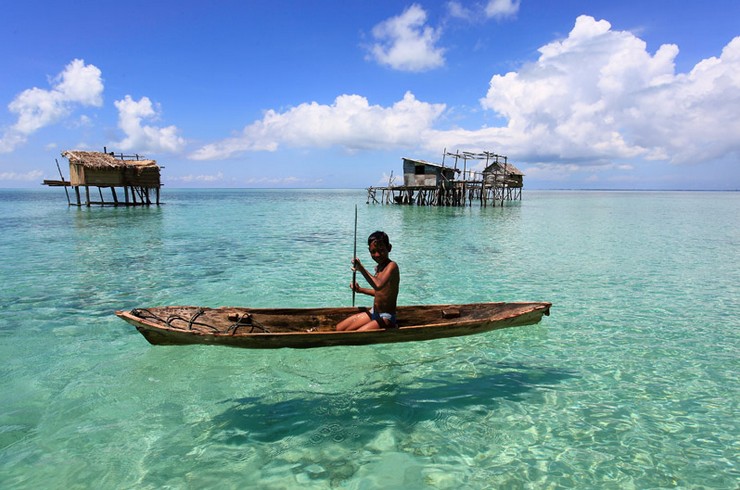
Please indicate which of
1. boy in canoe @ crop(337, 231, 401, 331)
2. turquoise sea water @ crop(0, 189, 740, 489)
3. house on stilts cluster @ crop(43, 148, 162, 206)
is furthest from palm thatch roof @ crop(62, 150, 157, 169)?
boy in canoe @ crop(337, 231, 401, 331)

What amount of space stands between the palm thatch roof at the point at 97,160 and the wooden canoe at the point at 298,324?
3663 cm

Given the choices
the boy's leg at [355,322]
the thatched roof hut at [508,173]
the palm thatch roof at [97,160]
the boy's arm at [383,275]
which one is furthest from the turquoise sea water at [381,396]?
the thatched roof hut at [508,173]

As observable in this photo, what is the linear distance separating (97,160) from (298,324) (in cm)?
3802

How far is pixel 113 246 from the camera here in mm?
18047

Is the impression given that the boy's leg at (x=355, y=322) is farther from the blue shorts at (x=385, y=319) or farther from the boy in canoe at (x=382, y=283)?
the blue shorts at (x=385, y=319)

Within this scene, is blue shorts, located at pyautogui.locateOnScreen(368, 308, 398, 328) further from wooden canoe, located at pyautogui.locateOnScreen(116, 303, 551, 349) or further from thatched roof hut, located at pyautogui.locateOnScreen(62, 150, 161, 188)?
thatched roof hut, located at pyautogui.locateOnScreen(62, 150, 161, 188)

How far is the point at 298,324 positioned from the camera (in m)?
6.68

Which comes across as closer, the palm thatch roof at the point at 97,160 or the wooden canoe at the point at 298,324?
the wooden canoe at the point at 298,324

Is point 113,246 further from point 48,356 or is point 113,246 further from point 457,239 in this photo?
point 457,239

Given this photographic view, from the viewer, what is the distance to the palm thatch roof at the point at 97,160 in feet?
118

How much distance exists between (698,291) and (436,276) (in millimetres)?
6552

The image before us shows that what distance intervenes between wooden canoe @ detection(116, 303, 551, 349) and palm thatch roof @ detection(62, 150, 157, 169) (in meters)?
36.6

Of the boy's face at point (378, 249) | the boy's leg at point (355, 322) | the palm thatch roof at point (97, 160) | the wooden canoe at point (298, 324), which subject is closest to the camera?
the wooden canoe at point (298, 324)

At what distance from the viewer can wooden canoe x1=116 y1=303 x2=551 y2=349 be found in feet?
17.7
